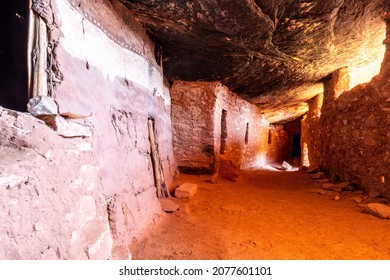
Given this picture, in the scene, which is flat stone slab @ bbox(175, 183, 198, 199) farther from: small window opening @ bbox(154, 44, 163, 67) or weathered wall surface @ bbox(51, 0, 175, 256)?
small window opening @ bbox(154, 44, 163, 67)

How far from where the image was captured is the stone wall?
3.55 feet

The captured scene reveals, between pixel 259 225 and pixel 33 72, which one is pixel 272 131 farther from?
pixel 33 72

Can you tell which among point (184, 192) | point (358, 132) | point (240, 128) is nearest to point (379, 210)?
point (358, 132)

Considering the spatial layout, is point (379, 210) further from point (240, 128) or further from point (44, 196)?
point (240, 128)

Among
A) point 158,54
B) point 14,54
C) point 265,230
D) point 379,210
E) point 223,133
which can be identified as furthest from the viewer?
point 223,133

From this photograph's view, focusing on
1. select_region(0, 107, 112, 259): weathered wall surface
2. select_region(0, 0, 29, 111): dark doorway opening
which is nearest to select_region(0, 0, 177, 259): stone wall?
select_region(0, 107, 112, 259): weathered wall surface

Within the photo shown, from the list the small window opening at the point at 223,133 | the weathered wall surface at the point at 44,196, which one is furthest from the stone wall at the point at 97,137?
the small window opening at the point at 223,133

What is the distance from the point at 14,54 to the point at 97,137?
777mm

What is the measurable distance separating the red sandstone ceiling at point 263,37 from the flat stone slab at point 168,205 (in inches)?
91.6

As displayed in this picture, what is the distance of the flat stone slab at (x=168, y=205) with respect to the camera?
2951 millimetres

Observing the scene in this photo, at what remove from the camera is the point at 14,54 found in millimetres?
1537

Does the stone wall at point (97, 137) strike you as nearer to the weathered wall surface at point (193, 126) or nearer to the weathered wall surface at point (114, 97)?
the weathered wall surface at point (114, 97)
